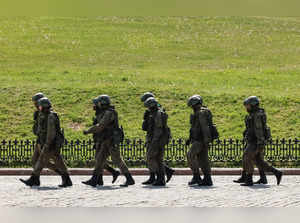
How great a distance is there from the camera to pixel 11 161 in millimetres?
17156

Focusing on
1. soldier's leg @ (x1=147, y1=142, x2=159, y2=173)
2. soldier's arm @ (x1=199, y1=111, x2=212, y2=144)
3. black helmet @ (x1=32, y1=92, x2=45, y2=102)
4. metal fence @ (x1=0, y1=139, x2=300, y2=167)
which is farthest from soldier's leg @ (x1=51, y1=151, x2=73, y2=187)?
metal fence @ (x1=0, y1=139, x2=300, y2=167)

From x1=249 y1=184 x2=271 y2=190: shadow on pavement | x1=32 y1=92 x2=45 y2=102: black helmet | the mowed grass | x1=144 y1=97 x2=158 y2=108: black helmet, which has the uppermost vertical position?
the mowed grass

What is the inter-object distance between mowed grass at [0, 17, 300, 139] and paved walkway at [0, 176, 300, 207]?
7.92 m

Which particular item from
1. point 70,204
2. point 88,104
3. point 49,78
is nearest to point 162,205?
point 70,204

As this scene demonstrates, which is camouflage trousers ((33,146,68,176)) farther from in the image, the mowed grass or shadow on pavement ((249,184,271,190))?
the mowed grass

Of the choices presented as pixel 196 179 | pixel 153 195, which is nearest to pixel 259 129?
pixel 196 179

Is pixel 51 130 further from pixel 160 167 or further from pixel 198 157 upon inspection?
pixel 198 157

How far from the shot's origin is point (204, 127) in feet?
40.0

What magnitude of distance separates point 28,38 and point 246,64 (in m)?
15.9

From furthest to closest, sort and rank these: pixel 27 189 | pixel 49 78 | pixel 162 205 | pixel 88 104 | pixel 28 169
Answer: pixel 49 78 → pixel 88 104 → pixel 28 169 → pixel 27 189 → pixel 162 205

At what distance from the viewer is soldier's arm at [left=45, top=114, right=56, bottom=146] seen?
1202 centimetres

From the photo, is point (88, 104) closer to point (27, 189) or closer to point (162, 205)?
point (27, 189)

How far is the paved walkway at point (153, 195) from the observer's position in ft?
32.2

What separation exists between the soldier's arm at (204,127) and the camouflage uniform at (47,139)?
104 inches
